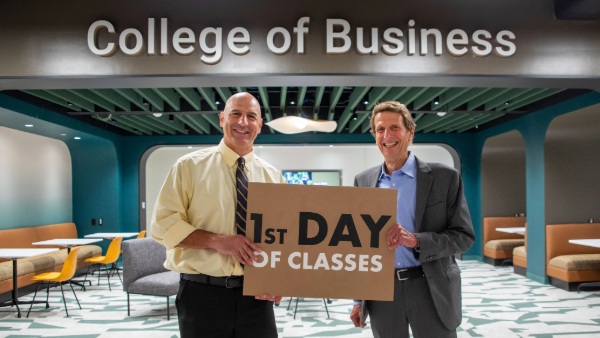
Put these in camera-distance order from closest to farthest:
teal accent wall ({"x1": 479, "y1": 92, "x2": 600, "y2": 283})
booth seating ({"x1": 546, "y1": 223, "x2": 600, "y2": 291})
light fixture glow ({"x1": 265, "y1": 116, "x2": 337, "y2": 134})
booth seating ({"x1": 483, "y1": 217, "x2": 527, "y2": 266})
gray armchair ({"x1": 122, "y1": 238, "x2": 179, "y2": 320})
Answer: gray armchair ({"x1": 122, "y1": 238, "x2": 179, "y2": 320})
light fixture glow ({"x1": 265, "y1": 116, "x2": 337, "y2": 134})
booth seating ({"x1": 546, "y1": 223, "x2": 600, "y2": 291})
teal accent wall ({"x1": 479, "y1": 92, "x2": 600, "y2": 283})
booth seating ({"x1": 483, "y1": 217, "x2": 527, "y2": 266})

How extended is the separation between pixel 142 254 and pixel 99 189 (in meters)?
5.86

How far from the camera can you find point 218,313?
1.81 m

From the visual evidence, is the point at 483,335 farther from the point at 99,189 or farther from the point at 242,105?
the point at 99,189

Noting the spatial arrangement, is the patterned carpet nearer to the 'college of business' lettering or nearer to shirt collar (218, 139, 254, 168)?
the 'college of business' lettering

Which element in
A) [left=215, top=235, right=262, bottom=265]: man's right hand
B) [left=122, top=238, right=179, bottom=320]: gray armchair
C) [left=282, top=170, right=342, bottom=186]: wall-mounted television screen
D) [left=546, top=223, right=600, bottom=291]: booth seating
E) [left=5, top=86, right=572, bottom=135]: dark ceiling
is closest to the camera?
[left=215, top=235, right=262, bottom=265]: man's right hand

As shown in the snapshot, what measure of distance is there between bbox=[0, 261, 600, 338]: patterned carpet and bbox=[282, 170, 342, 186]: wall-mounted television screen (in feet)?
23.3

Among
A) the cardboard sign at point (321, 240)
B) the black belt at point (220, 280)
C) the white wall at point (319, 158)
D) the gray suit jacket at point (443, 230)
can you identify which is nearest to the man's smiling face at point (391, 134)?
the gray suit jacket at point (443, 230)

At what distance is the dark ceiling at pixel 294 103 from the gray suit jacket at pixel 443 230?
511cm

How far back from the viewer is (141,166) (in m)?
11.8

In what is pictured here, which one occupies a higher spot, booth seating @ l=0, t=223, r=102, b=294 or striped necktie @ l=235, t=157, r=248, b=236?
striped necktie @ l=235, t=157, r=248, b=236

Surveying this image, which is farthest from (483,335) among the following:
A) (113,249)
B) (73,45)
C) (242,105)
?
(113,249)

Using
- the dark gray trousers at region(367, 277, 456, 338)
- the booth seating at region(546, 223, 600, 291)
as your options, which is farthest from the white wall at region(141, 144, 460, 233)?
the dark gray trousers at region(367, 277, 456, 338)

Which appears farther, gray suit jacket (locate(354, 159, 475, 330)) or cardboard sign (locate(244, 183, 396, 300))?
gray suit jacket (locate(354, 159, 475, 330))

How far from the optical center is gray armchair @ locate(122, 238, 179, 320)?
5723 mm
